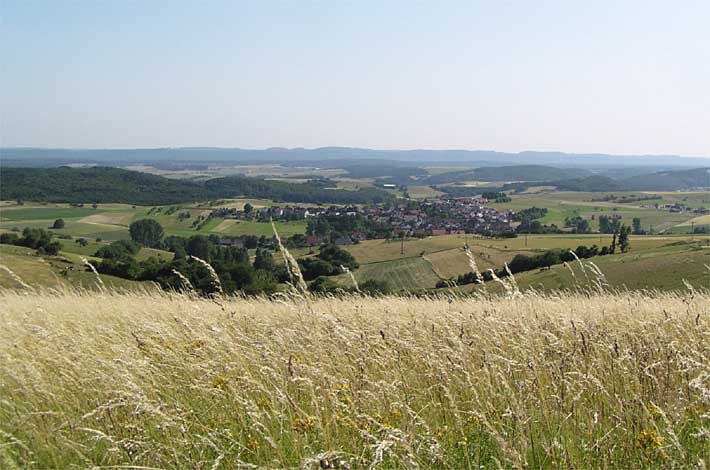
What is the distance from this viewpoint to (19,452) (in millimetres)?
3406

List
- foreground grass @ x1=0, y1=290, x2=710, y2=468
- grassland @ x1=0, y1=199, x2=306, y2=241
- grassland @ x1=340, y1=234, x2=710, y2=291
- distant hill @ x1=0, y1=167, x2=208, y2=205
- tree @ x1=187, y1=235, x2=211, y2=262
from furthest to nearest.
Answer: distant hill @ x1=0, y1=167, x2=208, y2=205 < grassland @ x1=0, y1=199, x2=306, y2=241 < tree @ x1=187, y1=235, x2=211, y2=262 < grassland @ x1=340, y1=234, x2=710, y2=291 < foreground grass @ x1=0, y1=290, x2=710, y2=468

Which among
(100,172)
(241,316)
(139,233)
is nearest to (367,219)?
(139,233)

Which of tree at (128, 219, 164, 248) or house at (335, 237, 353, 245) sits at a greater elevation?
tree at (128, 219, 164, 248)

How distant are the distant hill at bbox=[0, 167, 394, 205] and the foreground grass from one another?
163 m

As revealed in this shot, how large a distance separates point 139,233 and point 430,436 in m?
104

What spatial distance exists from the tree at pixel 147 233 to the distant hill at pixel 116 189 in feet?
Result: 195

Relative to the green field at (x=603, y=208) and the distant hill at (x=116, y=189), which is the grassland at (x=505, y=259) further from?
the distant hill at (x=116, y=189)

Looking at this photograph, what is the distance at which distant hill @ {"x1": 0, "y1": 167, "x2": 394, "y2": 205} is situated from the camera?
15254 centimetres

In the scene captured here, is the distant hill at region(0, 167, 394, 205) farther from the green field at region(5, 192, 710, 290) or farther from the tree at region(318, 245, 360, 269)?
the tree at region(318, 245, 360, 269)

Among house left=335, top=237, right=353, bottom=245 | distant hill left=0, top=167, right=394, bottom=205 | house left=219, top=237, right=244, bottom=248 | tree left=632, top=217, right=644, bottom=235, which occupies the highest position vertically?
distant hill left=0, top=167, right=394, bottom=205

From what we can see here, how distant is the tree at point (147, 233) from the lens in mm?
96750

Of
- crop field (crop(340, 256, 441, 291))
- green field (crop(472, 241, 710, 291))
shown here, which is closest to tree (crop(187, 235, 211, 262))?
crop field (crop(340, 256, 441, 291))

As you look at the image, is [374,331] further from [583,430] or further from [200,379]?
[583,430]

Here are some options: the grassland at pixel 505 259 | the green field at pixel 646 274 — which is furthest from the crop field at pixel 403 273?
the green field at pixel 646 274
